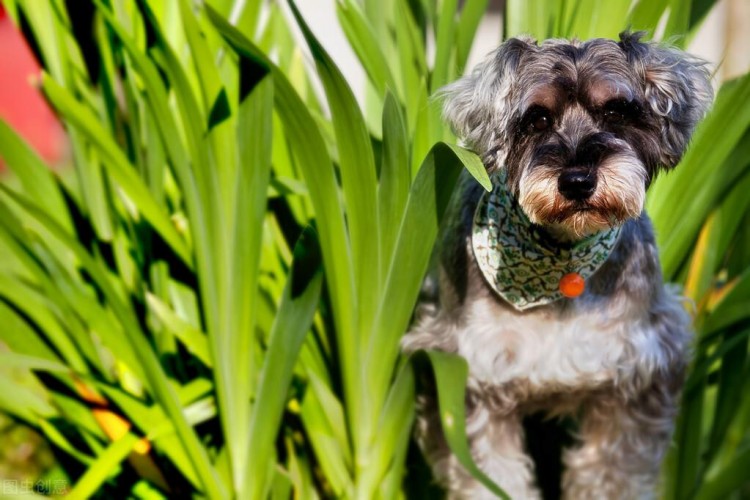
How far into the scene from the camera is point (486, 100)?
2338mm

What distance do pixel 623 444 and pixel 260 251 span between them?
1.07m

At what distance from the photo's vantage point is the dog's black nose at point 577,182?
2172mm

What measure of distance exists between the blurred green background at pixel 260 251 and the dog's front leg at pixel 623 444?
0.16 metres

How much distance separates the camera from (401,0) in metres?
2.76

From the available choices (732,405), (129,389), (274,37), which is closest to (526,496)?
(732,405)

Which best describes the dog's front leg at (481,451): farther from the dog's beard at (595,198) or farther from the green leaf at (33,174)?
the green leaf at (33,174)

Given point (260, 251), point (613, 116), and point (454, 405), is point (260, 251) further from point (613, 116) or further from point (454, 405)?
point (613, 116)

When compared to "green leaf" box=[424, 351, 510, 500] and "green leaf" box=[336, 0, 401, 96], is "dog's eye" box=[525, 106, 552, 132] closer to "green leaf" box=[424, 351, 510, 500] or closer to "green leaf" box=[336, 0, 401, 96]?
"green leaf" box=[336, 0, 401, 96]

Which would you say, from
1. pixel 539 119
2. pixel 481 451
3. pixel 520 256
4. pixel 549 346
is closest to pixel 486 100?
pixel 539 119

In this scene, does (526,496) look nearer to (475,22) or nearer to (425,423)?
(425,423)

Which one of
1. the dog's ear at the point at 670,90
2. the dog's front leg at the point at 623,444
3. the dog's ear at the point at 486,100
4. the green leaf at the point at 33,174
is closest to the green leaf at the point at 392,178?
the dog's ear at the point at 486,100

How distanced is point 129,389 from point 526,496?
1.13 m

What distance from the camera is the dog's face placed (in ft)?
7.21

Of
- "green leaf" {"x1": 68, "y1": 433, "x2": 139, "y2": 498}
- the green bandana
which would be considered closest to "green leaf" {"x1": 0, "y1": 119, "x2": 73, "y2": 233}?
"green leaf" {"x1": 68, "y1": 433, "x2": 139, "y2": 498}
